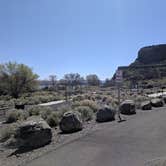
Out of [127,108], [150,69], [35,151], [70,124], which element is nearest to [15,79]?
[127,108]

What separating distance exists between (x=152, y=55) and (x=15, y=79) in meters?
96.1

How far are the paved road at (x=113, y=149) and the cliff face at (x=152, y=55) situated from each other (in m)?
121

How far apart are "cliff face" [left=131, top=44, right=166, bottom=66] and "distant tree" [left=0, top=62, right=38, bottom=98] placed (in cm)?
8316

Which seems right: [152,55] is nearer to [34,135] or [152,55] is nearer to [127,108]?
[127,108]

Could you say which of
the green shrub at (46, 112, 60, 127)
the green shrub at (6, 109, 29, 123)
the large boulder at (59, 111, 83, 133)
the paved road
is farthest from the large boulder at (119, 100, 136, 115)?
the green shrub at (6, 109, 29, 123)

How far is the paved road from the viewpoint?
28.2 feet

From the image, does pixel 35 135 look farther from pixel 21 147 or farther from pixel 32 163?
pixel 32 163

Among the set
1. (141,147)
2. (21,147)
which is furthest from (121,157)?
(21,147)

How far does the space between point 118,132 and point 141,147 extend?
284cm

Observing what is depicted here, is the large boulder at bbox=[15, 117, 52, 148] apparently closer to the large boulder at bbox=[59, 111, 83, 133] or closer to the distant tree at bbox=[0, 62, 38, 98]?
the large boulder at bbox=[59, 111, 83, 133]

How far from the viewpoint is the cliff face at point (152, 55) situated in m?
134

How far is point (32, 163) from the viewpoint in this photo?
350 inches

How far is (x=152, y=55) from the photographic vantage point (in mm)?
139375

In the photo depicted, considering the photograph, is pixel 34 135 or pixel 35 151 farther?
pixel 34 135
